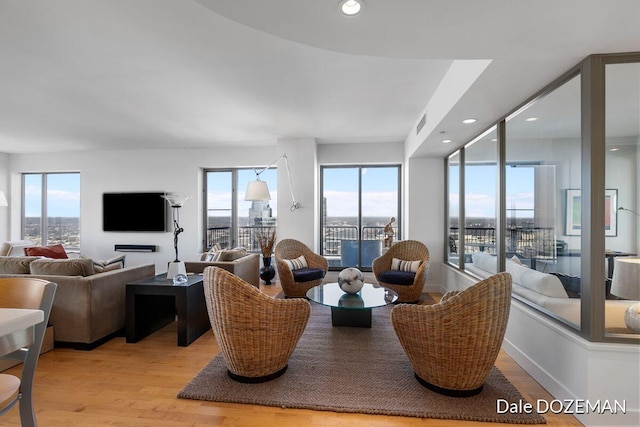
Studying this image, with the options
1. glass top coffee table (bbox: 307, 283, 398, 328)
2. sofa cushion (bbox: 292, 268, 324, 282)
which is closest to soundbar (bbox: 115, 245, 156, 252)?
sofa cushion (bbox: 292, 268, 324, 282)

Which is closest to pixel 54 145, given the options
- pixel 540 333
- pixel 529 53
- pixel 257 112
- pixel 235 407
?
pixel 257 112

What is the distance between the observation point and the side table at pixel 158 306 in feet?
9.98

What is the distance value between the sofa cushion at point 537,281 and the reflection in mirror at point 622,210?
367 mm

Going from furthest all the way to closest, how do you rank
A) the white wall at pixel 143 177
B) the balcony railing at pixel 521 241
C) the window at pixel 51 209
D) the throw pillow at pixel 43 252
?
the window at pixel 51 209 < the white wall at pixel 143 177 < the throw pillow at pixel 43 252 < the balcony railing at pixel 521 241

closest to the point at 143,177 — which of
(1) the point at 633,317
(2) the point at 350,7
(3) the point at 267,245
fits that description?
(3) the point at 267,245

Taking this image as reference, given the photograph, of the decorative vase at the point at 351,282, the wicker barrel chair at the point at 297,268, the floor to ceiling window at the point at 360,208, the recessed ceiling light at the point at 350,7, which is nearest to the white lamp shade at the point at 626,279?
the decorative vase at the point at 351,282

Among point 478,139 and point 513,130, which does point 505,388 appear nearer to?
point 513,130

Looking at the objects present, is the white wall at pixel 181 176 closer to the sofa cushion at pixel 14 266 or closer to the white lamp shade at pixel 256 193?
the white lamp shade at pixel 256 193

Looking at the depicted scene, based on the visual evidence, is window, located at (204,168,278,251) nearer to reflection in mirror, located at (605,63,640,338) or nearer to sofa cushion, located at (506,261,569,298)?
sofa cushion, located at (506,261,569,298)

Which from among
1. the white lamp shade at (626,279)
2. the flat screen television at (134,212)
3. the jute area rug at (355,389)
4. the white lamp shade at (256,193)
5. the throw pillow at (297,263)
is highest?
the white lamp shade at (256,193)

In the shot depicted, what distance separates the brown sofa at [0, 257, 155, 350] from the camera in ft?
9.50

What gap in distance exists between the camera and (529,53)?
1.92 metres

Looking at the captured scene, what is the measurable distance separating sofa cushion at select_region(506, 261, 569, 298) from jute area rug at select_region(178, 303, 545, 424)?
80cm

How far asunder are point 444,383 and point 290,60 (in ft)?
9.55
